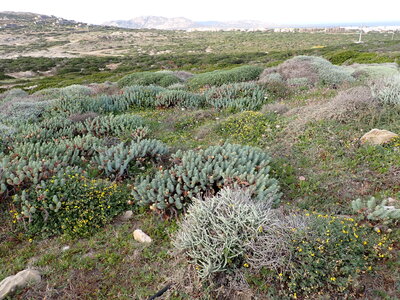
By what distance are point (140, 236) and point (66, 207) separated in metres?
1.24

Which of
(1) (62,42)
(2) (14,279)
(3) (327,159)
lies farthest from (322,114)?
(1) (62,42)

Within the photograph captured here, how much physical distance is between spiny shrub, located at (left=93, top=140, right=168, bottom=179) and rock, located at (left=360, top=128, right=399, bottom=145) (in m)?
4.05

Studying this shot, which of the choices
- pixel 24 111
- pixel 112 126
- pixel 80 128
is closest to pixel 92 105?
pixel 24 111

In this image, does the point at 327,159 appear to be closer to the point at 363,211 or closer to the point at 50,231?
the point at 363,211

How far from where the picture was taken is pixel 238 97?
9.93 metres

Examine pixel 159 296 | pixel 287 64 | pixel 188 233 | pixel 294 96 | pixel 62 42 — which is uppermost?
pixel 62 42

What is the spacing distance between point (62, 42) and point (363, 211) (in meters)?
85.3

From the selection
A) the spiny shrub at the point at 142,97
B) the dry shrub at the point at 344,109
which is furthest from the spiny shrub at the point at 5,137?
the dry shrub at the point at 344,109

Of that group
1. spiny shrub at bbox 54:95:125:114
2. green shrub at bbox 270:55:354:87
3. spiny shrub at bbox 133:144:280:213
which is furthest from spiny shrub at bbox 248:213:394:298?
green shrub at bbox 270:55:354:87

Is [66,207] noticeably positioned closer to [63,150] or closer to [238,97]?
[63,150]

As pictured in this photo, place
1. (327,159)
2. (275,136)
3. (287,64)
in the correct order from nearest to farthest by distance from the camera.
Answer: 1. (327,159)
2. (275,136)
3. (287,64)

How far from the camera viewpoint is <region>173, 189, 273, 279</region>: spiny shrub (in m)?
2.84

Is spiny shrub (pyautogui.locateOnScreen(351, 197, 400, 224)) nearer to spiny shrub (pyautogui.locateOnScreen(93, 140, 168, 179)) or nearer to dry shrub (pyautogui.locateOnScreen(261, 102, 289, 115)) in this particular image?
spiny shrub (pyautogui.locateOnScreen(93, 140, 168, 179))

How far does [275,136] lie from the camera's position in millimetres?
6379
